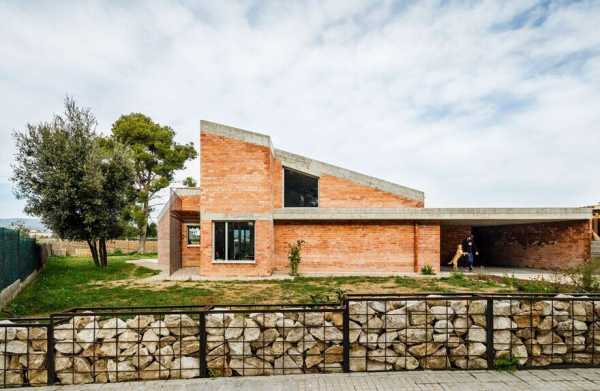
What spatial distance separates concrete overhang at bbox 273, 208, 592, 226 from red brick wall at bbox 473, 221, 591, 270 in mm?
820

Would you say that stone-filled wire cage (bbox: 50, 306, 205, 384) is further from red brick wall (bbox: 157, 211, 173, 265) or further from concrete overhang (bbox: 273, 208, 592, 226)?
red brick wall (bbox: 157, 211, 173, 265)

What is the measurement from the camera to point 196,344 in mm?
4371

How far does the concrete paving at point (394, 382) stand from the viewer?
12.8 ft

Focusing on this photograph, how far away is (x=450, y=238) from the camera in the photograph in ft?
65.3

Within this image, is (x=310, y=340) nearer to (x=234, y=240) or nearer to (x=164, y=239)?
(x=234, y=240)

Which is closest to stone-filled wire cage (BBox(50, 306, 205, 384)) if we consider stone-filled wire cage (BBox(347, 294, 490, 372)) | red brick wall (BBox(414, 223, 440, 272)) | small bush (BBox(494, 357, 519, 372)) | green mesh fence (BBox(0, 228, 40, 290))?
stone-filled wire cage (BBox(347, 294, 490, 372))

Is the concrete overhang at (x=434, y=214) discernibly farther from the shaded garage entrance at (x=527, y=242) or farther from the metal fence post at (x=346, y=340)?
the metal fence post at (x=346, y=340)

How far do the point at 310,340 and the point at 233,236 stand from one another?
10765mm

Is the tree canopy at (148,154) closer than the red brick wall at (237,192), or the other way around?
the red brick wall at (237,192)

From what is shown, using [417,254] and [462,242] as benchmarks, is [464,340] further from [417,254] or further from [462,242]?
[462,242]

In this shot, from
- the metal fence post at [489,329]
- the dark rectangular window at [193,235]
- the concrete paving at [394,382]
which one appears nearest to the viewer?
the concrete paving at [394,382]

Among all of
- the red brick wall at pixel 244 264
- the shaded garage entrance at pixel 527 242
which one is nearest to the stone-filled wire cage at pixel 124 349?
the red brick wall at pixel 244 264

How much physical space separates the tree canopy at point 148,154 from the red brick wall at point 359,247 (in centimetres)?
1921

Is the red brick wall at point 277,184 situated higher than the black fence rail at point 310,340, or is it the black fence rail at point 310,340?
the red brick wall at point 277,184
